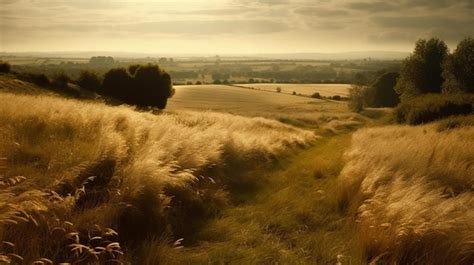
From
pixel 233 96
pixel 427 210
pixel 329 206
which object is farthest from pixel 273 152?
pixel 233 96

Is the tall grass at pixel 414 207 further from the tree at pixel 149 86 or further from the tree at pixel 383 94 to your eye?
the tree at pixel 383 94

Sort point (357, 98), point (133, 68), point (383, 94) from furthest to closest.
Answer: point (383, 94) < point (357, 98) < point (133, 68)

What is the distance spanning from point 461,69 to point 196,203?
44.0 meters

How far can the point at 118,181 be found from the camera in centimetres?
618

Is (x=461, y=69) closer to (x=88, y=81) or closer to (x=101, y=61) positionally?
(x=88, y=81)

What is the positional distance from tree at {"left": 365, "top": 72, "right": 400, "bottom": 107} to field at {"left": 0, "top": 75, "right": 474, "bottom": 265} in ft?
239

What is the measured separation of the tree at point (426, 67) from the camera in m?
48.8

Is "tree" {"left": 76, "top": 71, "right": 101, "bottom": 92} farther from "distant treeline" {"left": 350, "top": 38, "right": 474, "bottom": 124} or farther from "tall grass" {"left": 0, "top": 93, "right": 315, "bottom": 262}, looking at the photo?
Answer: "tall grass" {"left": 0, "top": 93, "right": 315, "bottom": 262}

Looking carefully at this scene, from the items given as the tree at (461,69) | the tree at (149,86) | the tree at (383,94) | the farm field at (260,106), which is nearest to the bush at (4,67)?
the tree at (149,86)

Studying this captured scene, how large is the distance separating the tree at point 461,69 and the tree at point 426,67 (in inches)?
158

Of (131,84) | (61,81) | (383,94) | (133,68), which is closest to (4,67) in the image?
(61,81)

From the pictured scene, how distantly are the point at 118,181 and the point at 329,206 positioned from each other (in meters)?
4.11

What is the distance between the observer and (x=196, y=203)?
24.3 ft

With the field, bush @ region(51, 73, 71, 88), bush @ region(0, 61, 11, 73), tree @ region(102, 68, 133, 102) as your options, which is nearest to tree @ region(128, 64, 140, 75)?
tree @ region(102, 68, 133, 102)
